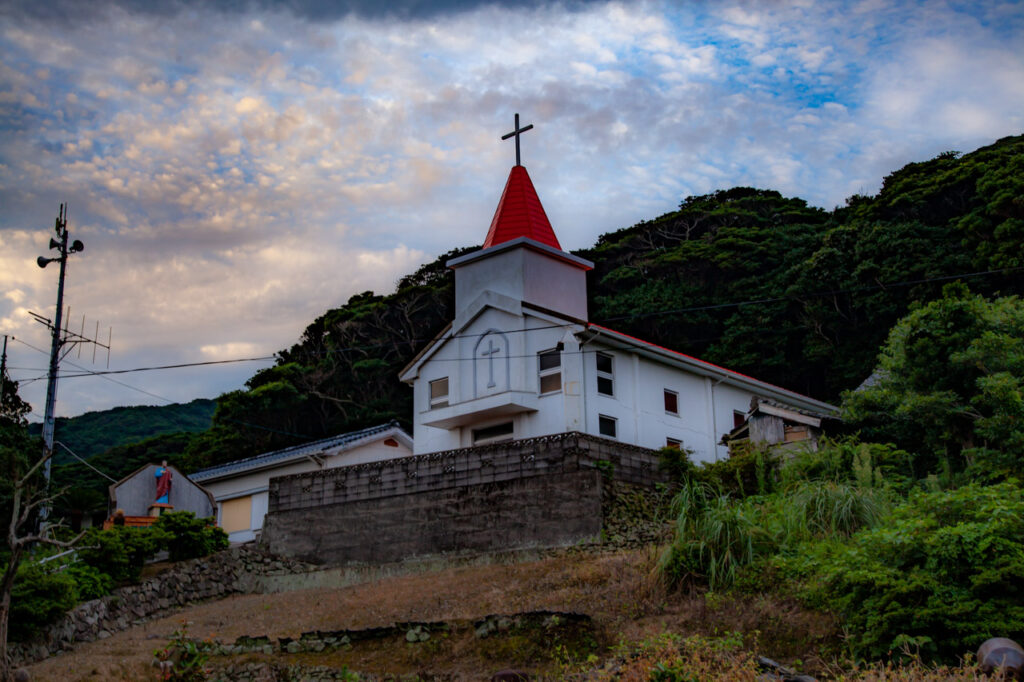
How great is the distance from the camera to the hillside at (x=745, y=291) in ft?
131

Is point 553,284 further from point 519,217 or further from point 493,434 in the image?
point 493,434

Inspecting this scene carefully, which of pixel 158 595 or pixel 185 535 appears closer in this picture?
pixel 158 595

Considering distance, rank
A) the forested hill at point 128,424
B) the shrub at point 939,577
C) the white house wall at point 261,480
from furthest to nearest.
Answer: the forested hill at point 128,424
the white house wall at point 261,480
the shrub at point 939,577

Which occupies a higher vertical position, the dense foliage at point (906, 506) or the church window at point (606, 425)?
the church window at point (606, 425)

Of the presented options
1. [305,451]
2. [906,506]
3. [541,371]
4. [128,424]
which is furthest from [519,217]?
[128,424]

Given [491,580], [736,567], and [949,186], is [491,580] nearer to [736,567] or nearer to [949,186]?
[736,567]

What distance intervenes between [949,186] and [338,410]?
29429 mm

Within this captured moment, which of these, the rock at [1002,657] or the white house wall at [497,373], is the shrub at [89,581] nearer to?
the white house wall at [497,373]

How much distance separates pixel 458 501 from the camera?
2667 centimetres

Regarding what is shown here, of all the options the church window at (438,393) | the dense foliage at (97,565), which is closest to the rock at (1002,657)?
the dense foliage at (97,565)

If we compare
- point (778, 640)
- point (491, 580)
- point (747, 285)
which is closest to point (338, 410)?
point (747, 285)

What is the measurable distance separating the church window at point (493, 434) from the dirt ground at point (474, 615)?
25.0ft

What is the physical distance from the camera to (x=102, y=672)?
18953 mm

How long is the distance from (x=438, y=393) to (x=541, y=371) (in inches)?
175
